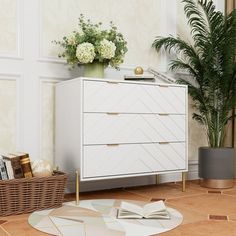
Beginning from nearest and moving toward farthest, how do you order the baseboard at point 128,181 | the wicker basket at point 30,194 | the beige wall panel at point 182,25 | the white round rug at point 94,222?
the white round rug at point 94,222 → the wicker basket at point 30,194 → the baseboard at point 128,181 → the beige wall panel at point 182,25

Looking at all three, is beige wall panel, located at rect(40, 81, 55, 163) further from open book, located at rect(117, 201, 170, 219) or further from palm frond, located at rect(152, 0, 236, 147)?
palm frond, located at rect(152, 0, 236, 147)

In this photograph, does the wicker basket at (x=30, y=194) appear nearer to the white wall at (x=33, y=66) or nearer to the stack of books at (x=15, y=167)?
the stack of books at (x=15, y=167)

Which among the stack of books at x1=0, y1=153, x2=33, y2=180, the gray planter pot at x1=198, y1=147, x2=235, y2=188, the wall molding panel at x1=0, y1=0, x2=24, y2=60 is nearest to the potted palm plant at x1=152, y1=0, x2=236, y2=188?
the gray planter pot at x1=198, y1=147, x2=235, y2=188

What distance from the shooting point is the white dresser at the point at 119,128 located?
97.0 inches

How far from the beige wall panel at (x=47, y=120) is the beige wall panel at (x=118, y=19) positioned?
0.91 feet

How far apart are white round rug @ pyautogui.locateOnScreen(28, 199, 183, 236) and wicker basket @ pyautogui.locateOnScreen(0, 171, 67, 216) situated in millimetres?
66

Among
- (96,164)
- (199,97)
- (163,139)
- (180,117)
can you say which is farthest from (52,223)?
(199,97)

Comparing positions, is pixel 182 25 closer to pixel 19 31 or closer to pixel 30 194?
pixel 19 31

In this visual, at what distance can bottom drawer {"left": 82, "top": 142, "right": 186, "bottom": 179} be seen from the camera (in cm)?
247

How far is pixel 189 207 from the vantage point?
7.90ft

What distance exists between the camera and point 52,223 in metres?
1.98

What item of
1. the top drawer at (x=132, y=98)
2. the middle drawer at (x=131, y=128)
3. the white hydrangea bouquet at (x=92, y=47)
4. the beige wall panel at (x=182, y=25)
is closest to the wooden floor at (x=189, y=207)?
the middle drawer at (x=131, y=128)

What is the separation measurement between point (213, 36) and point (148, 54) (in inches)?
23.8

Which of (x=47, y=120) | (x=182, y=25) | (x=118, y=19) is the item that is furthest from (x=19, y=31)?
(x=182, y=25)
